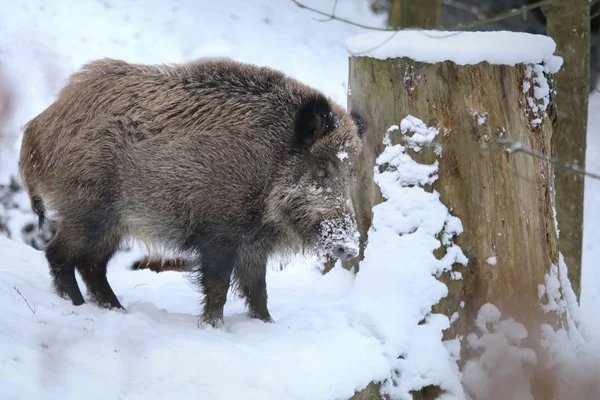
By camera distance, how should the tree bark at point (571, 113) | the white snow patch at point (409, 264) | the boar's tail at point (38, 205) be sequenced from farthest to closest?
the tree bark at point (571, 113), the boar's tail at point (38, 205), the white snow patch at point (409, 264)

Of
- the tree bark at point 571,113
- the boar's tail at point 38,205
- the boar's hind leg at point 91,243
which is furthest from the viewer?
the tree bark at point 571,113

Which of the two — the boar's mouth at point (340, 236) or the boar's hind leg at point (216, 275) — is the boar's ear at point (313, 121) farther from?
the boar's hind leg at point (216, 275)

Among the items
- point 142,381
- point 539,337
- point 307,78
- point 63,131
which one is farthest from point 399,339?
point 307,78

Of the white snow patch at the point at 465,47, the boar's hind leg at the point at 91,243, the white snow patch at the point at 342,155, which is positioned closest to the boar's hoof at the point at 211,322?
the boar's hind leg at the point at 91,243

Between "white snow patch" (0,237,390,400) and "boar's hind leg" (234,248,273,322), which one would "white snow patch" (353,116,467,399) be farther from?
"boar's hind leg" (234,248,273,322)

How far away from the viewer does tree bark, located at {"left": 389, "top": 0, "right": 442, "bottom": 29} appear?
790cm

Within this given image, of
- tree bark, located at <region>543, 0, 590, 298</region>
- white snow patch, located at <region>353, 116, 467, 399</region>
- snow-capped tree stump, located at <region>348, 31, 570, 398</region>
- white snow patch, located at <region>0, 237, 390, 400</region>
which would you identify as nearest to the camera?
white snow patch, located at <region>0, 237, 390, 400</region>

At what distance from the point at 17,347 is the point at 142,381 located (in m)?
0.52

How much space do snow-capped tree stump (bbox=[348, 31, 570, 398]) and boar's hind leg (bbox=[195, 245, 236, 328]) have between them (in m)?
0.91

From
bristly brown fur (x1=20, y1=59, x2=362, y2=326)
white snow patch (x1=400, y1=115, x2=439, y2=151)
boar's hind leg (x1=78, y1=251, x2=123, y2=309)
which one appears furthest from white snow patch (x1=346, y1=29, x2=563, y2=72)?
boar's hind leg (x1=78, y1=251, x2=123, y2=309)

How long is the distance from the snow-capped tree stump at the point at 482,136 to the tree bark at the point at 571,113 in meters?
0.97

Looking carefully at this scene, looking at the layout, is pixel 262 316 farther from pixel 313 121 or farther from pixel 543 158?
pixel 543 158

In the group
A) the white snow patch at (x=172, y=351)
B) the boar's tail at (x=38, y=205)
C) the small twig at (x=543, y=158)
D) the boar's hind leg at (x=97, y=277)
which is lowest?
the boar's hind leg at (x=97, y=277)

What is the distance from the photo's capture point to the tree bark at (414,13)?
25.9 feet
